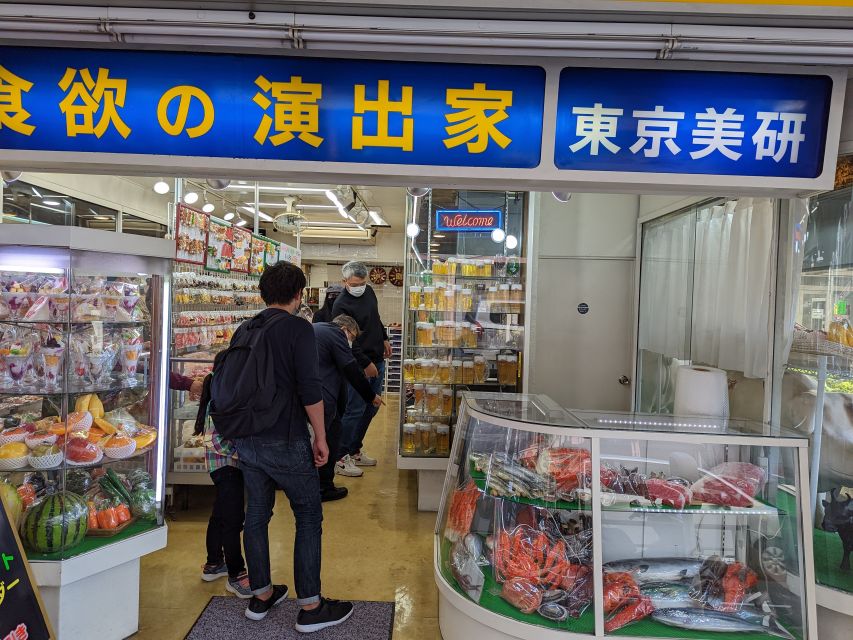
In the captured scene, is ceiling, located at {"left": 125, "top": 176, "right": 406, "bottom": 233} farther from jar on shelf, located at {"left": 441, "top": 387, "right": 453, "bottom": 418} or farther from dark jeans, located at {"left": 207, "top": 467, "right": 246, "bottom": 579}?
dark jeans, located at {"left": 207, "top": 467, "right": 246, "bottom": 579}

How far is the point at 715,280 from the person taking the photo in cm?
361

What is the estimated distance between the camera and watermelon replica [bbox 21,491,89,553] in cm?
253

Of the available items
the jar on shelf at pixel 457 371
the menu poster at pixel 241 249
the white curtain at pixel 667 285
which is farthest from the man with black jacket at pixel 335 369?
the white curtain at pixel 667 285

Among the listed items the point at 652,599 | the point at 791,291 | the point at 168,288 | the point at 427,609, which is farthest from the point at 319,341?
the point at 791,291

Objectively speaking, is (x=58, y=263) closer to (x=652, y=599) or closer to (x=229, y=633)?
(x=229, y=633)

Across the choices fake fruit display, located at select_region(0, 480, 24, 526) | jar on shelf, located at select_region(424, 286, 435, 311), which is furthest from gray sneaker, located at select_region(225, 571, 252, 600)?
jar on shelf, located at select_region(424, 286, 435, 311)

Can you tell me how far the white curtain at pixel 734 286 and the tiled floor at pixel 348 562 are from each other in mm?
2165

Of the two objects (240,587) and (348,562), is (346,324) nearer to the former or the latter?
(348,562)

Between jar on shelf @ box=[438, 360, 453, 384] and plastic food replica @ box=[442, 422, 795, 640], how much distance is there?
2.13m

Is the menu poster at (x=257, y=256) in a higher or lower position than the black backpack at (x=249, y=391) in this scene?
higher

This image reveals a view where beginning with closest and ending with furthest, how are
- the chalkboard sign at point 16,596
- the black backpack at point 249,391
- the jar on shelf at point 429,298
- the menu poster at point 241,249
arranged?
the chalkboard sign at point 16,596 < the black backpack at point 249,391 < the jar on shelf at point 429,298 < the menu poster at point 241,249

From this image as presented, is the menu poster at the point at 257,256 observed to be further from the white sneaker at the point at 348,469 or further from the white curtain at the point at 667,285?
the white curtain at the point at 667,285

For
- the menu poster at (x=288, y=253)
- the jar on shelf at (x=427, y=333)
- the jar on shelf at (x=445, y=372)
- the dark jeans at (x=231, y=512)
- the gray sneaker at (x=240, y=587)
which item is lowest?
the gray sneaker at (x=240, y=587)

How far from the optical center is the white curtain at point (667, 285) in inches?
161
